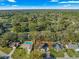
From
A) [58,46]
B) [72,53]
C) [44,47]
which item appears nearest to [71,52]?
[72,53]

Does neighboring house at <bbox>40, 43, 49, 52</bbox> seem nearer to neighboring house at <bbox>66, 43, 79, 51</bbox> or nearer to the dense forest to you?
the dense forest

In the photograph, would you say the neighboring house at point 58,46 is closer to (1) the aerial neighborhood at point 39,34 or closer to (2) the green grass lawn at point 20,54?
(1) the aerial neighborhood at point 39,34

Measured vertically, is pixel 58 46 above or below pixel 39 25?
below

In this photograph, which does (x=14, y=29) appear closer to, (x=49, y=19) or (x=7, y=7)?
(x=7, y=7)

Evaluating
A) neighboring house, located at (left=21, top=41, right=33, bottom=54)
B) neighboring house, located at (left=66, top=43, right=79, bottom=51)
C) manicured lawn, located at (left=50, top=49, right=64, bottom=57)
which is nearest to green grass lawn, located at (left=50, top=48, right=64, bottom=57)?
manicured lawn, located at (left=50, top=49, right=64, bottom=57)

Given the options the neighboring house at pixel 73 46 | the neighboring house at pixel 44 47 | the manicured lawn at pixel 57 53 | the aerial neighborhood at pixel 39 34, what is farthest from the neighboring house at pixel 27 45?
the neighboring house at pixel 73 46

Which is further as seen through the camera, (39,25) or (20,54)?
(39,25)

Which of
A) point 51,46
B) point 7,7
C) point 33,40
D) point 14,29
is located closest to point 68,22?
point 51,46

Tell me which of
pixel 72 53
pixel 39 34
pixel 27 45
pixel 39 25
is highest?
pixel 39 25

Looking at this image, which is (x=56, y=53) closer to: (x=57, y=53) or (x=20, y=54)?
(x=57, y=53)
